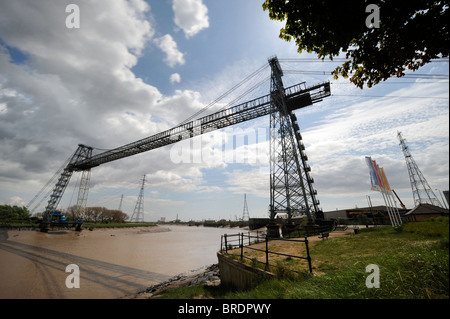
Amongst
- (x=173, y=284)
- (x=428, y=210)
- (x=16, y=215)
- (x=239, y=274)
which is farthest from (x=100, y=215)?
(x=428, y=210)

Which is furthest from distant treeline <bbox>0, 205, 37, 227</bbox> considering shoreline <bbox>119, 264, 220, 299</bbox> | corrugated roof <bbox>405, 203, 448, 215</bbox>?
corrugated roof <bbox>405, 203, 448, 215</bbox>

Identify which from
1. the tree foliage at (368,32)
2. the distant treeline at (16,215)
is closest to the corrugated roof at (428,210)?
the tree foliage at (368,32)

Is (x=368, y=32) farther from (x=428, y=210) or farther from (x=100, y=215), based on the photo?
(x=100, y=215)

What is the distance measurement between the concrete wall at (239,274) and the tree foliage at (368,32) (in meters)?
5.18

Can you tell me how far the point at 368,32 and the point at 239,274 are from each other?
7.23m

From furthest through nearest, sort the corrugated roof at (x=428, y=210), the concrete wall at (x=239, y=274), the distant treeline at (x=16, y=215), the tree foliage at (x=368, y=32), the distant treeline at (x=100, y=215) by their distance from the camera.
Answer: the distant treeline at (x=100, y=215)
the distant treeline at (x=16, y=215)
the corrugated roof at (x=428, y=210)
the concrete wall at (x=239, y=274)
the tree foliage at (x=368, y=32)

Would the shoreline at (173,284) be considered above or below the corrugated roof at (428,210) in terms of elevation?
below

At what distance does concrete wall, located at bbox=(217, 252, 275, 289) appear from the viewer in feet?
15.6

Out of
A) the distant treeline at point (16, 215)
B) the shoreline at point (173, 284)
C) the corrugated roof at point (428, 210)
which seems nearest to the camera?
the shoreline at point (173, 284)

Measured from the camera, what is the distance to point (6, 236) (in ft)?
79.6

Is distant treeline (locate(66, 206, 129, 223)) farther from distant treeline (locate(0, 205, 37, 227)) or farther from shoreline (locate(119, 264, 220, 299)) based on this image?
shoreline (locate(119, 264, 220, 299))

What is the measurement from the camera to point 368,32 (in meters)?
3.61

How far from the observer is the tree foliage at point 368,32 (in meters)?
2.79

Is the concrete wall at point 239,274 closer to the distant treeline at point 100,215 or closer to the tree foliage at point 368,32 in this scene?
the tree foliage at point 368,32
